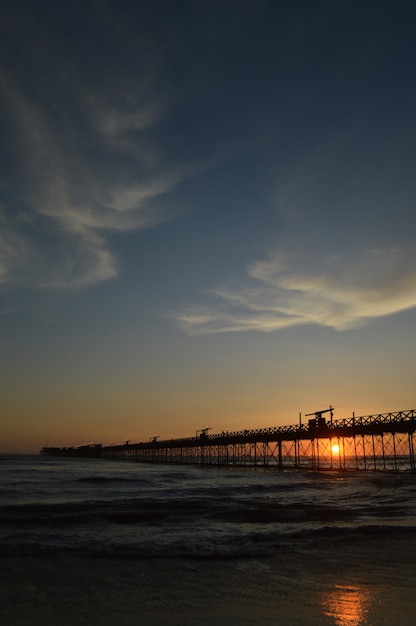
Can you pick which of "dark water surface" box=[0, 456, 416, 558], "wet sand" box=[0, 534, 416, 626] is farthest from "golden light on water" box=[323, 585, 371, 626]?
"dark water surface" box=[0, 456, 416, 558]

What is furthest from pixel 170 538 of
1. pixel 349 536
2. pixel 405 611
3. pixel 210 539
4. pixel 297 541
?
pixel 405 611

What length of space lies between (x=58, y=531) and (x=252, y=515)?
272 inches

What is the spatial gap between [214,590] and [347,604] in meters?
2.03

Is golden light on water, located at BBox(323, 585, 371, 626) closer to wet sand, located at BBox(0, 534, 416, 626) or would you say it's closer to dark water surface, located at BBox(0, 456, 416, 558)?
wet sand, located at BBox(0, 534, 416, 626)

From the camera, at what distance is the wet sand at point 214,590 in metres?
5.90

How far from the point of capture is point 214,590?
282 inches

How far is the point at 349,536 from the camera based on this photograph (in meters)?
12.1

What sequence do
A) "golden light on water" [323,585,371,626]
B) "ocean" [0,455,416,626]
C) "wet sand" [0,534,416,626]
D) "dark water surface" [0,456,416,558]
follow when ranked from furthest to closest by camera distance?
"dark water surface" [0,456,416,558] → "ocean" [0,455,416,626] → "wet sand" [0,534,416,626] → "golden light on water" [323,585,371,626]

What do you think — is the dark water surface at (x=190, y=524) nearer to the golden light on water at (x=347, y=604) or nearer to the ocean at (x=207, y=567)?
the ocean at (x=207, y=567)

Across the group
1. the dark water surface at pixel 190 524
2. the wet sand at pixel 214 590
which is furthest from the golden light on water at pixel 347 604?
the dark water surface at pixel 190 524

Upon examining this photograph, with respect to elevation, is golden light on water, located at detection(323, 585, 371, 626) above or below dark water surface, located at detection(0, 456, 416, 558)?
above

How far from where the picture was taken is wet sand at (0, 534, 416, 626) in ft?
19.4

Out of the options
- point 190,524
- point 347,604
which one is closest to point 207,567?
point 347,604

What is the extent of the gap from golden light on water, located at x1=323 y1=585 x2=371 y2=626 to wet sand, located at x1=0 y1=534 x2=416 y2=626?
1cm
